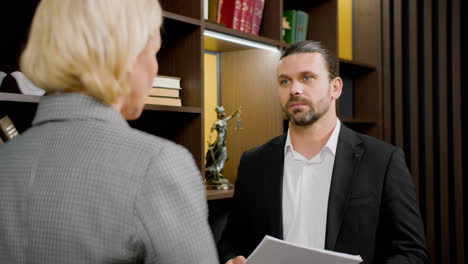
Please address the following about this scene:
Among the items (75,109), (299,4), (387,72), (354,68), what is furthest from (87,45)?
(387,72)

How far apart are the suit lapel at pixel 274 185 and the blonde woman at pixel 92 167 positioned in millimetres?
1123

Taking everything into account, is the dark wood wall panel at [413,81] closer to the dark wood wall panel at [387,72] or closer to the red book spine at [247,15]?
the dark wood wall panel at [387,72]

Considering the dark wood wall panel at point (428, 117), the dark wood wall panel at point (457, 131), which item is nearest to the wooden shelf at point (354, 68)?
the dark wood wall panel at point (428, 117)

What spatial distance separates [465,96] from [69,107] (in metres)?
3.06

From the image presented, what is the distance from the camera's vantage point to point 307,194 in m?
1.72

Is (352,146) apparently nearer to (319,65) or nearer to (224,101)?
(319,65)

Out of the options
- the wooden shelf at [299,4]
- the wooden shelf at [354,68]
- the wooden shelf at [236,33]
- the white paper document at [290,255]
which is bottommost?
the white paper document at [290,255]

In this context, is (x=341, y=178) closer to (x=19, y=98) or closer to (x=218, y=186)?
(x=218, y=186)

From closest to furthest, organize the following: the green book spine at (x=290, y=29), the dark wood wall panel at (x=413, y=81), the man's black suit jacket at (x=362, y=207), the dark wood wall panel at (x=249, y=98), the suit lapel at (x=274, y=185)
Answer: the man's black suit jacket at (x=362, y=207) < the suit lapel at (x=274, y=185) < the dark wood wall panel at (x=249, y=98) < the green book spine at (x=290, y=29) < the dark wood wall panel at (x=413, y=81)

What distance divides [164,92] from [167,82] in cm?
5

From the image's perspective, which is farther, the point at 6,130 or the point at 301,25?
the point at 301,25

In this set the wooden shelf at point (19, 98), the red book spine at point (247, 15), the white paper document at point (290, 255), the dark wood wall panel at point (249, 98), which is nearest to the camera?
the white paper document at point (290, 255)

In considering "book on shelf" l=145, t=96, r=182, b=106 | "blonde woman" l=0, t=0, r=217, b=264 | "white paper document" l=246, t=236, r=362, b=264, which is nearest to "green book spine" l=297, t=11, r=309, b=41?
"book on shelf" l=145, t=96, r=182, b=106

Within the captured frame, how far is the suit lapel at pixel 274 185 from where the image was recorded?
172 centimetres
